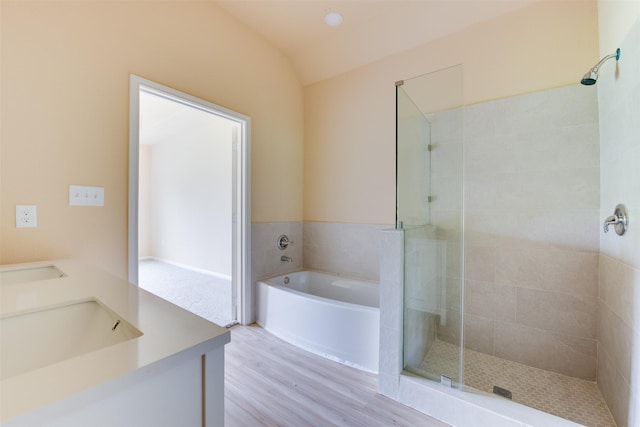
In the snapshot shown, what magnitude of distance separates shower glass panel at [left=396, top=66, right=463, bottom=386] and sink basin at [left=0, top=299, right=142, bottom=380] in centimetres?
146

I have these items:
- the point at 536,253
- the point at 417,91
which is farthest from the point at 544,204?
the point at 417,91

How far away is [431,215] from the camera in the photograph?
2152mm

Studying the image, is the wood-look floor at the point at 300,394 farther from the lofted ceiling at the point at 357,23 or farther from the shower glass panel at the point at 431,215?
the lofted ceiling at the point at 357,23

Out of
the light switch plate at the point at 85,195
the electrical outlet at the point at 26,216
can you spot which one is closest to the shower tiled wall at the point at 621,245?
the light switch plate at the point at 85,195

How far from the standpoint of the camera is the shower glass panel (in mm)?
1768

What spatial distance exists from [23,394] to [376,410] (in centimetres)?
159

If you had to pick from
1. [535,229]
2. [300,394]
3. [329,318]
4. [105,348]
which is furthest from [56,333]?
[535,229]

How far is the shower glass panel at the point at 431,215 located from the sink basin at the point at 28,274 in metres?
1.82

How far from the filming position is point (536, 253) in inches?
76.6

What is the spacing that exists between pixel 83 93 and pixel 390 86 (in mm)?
2359

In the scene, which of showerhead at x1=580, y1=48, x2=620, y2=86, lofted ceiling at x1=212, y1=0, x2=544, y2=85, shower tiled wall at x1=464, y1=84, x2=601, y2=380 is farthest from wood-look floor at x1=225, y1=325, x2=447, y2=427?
lofted ceiling at x1=212, y1=0, x2=544, y2=85

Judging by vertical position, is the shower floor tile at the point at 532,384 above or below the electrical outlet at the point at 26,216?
below

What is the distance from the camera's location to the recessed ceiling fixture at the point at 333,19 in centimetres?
232

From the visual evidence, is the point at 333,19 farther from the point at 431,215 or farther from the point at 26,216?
the point at 26,216
